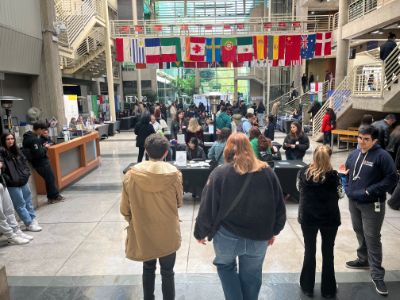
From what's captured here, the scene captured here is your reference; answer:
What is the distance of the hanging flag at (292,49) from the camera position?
1742 centimetres

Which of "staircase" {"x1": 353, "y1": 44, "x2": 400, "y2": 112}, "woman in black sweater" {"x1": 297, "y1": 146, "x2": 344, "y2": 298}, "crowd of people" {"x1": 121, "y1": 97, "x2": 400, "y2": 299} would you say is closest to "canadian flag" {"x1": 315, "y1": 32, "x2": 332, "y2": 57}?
"staircase" {"x1": 353, "y1": 44, "x2": 400, "y2": 112}

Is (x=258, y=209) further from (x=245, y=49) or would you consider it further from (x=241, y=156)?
(x=245, y=49)

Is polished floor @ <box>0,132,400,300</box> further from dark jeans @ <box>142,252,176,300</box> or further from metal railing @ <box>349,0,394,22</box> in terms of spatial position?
metal railing @ <box>349,0,394,22</box>

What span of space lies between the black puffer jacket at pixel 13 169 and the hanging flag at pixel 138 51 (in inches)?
519

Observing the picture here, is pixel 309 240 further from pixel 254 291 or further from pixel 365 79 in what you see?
pixel 365 79

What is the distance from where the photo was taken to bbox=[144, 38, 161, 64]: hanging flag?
1759 cm

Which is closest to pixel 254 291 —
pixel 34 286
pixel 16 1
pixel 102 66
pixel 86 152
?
pixel 34 286

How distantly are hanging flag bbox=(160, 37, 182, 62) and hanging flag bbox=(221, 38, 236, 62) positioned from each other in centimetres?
229

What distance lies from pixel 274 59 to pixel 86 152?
11640 millimetres

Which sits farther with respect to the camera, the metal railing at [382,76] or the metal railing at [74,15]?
the metal railing at [74,15]

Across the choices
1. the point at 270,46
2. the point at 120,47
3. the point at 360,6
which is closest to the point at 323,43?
the point at 360,6

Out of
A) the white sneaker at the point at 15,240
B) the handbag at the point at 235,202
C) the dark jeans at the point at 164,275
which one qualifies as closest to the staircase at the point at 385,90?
the handbag at the point at 235,202

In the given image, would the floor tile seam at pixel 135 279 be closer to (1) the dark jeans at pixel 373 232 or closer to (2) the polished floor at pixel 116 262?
(2) the polished floor at pixel 116 262

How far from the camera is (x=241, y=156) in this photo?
256cm
